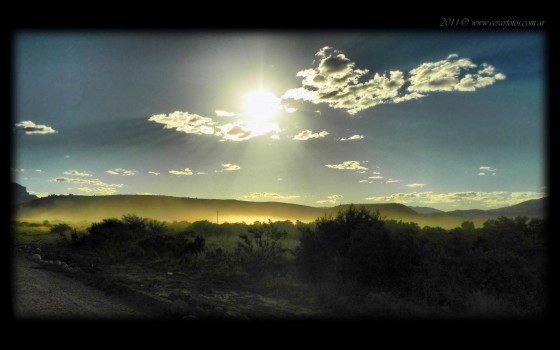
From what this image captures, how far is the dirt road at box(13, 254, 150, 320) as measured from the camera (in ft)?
21.6

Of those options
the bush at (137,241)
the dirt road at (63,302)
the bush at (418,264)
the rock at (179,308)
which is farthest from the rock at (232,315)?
the bush at (137,241)

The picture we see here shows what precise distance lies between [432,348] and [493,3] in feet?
14.4

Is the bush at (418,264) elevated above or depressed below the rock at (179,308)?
above

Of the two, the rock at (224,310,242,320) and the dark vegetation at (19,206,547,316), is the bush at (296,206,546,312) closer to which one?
the dark vegetation at (19,206,547,316)

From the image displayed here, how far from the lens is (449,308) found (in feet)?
25.0

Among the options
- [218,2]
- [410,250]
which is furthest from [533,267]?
[218,2]

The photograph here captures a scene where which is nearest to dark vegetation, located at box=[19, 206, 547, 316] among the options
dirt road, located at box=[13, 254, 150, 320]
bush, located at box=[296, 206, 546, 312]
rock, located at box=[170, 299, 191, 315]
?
bush, located at box=[296, 206, 546, 312]

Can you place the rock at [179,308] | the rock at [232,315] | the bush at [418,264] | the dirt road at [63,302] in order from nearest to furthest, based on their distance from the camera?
1. the rock at [232,315]
2. the dirt road at [63,302]
3. the rock at [179,308]
4. the bush at [418,264]

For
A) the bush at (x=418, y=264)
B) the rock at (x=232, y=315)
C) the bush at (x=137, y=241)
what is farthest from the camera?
the bush at (x=137, y=241)

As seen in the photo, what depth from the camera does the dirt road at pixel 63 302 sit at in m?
6.59

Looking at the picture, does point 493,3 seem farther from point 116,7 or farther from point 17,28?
point 17,28

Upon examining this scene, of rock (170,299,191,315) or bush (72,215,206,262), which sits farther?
bush (72,215,206,262)

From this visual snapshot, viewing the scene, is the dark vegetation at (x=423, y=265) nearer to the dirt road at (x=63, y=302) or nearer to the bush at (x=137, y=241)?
the bush at (x=137, y=241)

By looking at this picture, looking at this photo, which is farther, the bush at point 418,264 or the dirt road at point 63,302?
the bush at point 418,264
